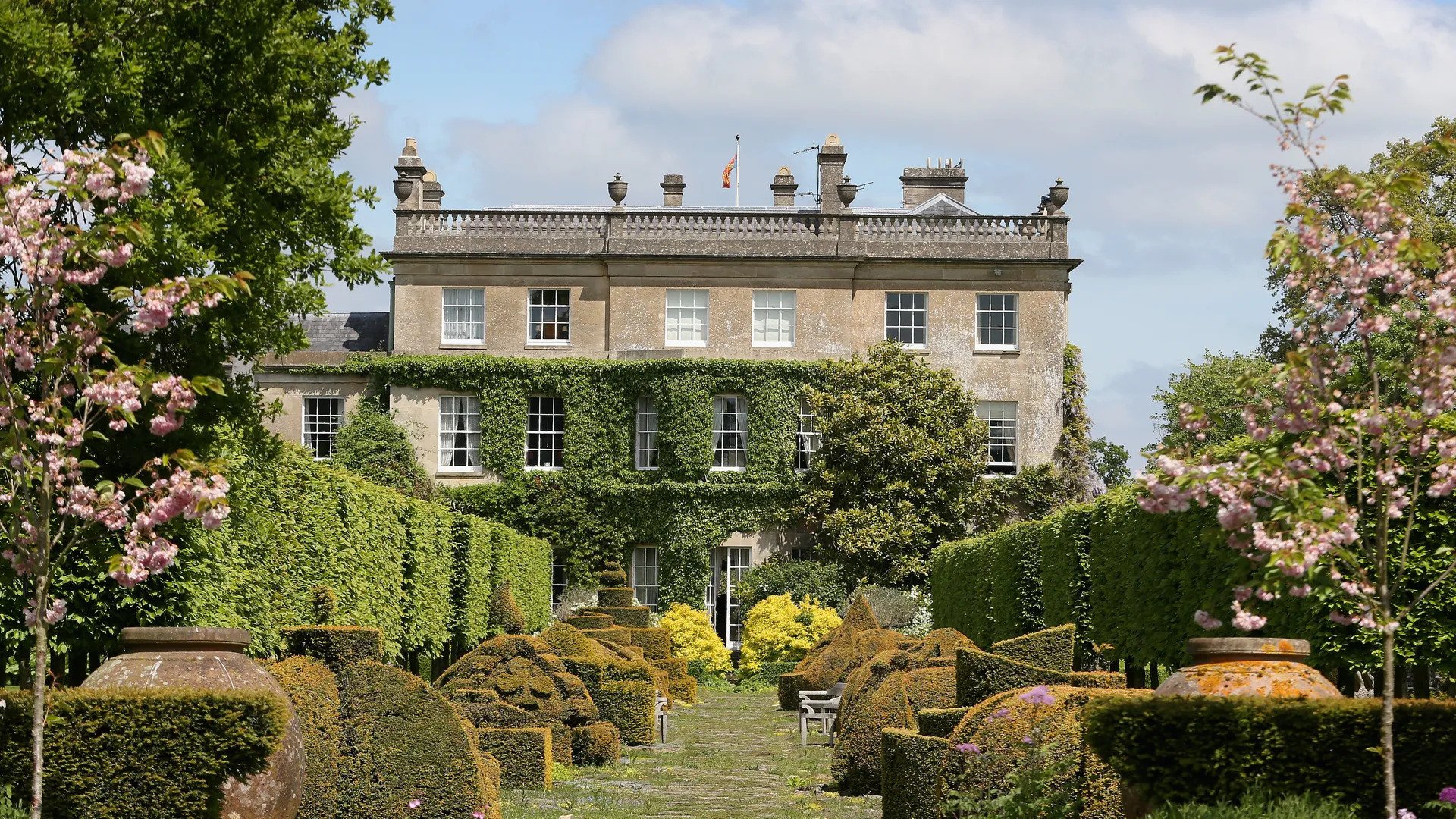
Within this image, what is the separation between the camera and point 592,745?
59.0 feet

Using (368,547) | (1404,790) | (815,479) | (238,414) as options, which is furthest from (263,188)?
(815,479)

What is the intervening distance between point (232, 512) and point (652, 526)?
2596 centimetres

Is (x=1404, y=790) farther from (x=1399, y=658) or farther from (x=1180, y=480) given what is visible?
(x=1399, y=658)

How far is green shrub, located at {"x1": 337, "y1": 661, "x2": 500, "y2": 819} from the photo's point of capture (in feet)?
38.7

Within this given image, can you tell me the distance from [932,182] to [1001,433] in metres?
8.23

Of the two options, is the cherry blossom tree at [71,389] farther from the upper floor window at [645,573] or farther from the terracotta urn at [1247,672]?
the upper floor window at [645,573]

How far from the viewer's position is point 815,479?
39656 millimetres

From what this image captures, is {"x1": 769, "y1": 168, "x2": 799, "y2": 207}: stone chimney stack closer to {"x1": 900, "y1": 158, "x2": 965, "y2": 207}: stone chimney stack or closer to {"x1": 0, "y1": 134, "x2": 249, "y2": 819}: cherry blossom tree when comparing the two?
{"x1": 900, "y1": 158, "x2": 965, "y2": 207}: stone chimney stack

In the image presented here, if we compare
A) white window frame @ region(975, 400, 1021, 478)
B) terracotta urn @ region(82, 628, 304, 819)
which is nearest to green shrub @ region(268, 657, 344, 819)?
terracotta urn @ region(82, 628, 304, 819)

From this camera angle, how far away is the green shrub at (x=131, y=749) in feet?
30.1

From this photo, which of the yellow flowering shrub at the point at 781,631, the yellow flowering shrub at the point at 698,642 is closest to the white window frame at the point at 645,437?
the yellow flowering shrub at the point at 698,642

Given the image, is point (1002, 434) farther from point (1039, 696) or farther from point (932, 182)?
point (1039, 696)

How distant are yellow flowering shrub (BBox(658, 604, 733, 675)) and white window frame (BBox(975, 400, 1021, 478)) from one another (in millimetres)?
8468

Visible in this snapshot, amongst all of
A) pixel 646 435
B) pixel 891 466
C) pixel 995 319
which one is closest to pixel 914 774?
pixel 891 466
